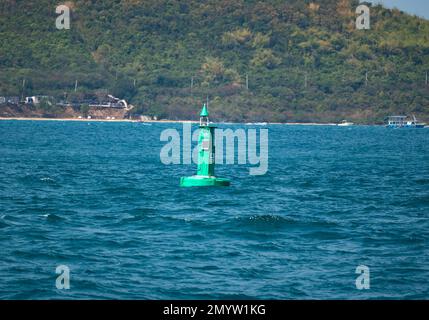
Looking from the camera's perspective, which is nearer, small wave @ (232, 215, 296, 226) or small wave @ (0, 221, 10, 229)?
small wave @ (0, 221, 10, 229)

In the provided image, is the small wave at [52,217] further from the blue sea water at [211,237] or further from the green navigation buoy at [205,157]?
the green navigation buoy at [205,157]

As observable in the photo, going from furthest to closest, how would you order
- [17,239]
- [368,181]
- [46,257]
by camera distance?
[368,181] < [17,239] < [46,257]

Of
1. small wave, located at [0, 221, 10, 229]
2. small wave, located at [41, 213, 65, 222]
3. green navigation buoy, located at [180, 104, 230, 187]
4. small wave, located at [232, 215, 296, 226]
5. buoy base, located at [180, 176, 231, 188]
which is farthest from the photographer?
buoy base, located at [180, 176, 231, 188]

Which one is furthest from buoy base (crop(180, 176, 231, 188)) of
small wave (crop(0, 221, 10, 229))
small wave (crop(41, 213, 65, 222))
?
small wave (crop(0, 221, 10, 229))

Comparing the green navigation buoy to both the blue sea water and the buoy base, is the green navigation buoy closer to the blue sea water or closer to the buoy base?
the buoy base

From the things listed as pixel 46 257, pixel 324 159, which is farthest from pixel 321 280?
pixel 324 159

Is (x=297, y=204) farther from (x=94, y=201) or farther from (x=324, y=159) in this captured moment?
(x=324, y=159)

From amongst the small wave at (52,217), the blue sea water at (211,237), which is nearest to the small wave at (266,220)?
the blue sea water at (211,237)
